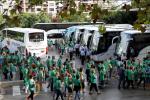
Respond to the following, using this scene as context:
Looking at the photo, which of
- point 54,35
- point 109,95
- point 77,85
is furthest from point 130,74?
point 54,35

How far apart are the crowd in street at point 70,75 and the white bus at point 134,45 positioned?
9.14 ft

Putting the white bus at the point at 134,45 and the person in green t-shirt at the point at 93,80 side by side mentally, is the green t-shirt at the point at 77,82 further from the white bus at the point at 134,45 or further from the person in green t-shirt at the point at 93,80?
the white bus at the point at 134,45

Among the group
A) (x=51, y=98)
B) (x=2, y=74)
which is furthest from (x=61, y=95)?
(x=2, y=74)

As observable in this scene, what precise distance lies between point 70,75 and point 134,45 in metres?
9.27

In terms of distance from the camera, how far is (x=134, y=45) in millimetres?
26828

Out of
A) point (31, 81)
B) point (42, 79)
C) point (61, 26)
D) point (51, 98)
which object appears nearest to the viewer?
point (31, 81)

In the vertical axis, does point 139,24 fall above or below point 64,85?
above

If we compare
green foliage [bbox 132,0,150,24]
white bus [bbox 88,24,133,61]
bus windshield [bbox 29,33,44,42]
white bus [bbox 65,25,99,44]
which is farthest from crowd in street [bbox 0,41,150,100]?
green foliage [bbox 132,0,150,24]

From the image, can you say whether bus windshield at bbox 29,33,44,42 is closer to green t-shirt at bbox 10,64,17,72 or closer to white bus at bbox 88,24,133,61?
Result: white bus at bbox 88,24,133,61

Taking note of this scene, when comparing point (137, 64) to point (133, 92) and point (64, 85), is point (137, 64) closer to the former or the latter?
point (133, 92)

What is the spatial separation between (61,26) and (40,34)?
2202 centimetres

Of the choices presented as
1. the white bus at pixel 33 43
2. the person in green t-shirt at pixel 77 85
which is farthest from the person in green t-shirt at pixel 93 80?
the white bus at pixel 33 43

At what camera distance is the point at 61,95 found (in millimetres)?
18094

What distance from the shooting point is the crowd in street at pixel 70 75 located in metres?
18.1
